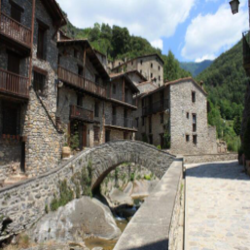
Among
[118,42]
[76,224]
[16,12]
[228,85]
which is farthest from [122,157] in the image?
[228,85]

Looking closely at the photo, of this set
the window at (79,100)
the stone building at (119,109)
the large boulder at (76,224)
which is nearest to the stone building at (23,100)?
the large boulder at (76,224)

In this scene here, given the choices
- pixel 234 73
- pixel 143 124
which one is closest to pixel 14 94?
pixel 143 124

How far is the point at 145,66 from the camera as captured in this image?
4197 cm

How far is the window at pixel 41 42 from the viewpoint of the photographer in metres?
14.9

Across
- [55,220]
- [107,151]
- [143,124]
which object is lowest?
[55,220]

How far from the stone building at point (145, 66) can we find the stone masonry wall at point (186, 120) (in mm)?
13278

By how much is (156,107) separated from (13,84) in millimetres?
18731

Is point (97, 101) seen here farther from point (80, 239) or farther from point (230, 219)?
point (230, 219)

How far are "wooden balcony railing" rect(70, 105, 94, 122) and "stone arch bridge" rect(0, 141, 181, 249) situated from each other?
21.6 feet

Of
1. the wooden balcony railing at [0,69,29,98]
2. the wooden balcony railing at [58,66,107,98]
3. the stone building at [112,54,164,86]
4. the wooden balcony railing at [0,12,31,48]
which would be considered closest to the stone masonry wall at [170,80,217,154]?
the wooden balcony railing at [58,66,107,98]

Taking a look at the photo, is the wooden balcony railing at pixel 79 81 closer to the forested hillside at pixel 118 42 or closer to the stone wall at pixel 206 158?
the stone wall at pixel 206 158

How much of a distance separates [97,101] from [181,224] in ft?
57.2

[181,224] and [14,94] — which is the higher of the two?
[14,94]

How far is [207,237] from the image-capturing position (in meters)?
4.59
